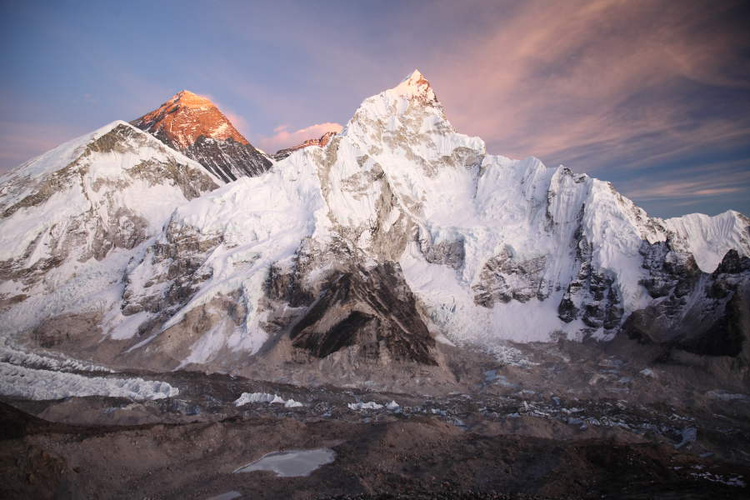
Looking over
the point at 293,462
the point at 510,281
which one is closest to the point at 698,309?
the point at 510,281

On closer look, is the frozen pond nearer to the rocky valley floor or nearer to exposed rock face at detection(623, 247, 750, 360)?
the rocky valley floor

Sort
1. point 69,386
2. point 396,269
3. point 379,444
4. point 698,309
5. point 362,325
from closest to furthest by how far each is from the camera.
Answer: point 379,444 → point 69,386 → point 362,325 → point 698,309 → point 396,269

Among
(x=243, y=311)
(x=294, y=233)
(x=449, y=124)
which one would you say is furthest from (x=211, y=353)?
(x=449, y=124)

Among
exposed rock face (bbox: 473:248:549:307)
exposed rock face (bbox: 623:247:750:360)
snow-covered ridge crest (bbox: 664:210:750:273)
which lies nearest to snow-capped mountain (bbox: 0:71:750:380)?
exposed rock face (bbox: 623:247:750:360)

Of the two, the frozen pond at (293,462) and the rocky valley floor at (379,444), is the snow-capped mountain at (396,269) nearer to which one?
the rocky valley floor at (379,444)

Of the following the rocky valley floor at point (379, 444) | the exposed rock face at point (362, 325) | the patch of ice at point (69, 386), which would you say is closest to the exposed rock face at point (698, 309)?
the rocky valley floor at point (379, 444)

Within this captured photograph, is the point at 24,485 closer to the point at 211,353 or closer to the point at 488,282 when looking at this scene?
the point at 211,353

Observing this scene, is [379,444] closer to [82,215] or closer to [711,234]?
[82,215]
